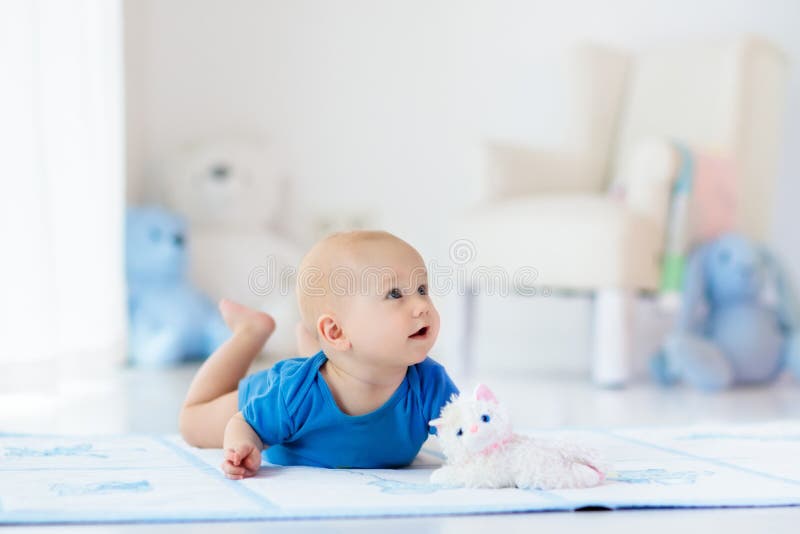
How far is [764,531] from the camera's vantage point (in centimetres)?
89

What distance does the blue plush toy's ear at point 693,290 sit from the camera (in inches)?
98.1

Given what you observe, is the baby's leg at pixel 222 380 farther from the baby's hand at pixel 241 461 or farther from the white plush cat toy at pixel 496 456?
the white plush cat toy at pixel 496 456

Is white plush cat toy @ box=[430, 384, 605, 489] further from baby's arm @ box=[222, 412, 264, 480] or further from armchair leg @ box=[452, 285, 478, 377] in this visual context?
armchair leg @ box=[452, 285, 478, 377]

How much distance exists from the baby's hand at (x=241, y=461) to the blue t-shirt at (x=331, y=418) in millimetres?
56

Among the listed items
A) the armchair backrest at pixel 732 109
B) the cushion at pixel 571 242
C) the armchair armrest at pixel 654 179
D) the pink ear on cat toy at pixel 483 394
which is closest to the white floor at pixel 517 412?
the pink ear on cat toy at pixel 483 394

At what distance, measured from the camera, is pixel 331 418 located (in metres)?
1.12

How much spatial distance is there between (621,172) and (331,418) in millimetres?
1892

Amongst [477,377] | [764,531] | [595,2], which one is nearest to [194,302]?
[477,377]

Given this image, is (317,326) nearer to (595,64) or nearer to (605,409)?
(605,409)

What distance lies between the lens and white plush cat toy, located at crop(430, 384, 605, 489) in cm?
103

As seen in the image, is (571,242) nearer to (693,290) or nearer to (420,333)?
(693,290)

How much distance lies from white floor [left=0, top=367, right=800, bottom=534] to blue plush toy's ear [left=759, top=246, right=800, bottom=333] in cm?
16

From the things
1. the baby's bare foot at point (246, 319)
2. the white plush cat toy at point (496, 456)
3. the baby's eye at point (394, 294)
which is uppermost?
the baby's eye at point (394, 294)

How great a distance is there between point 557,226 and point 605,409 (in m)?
0.59
